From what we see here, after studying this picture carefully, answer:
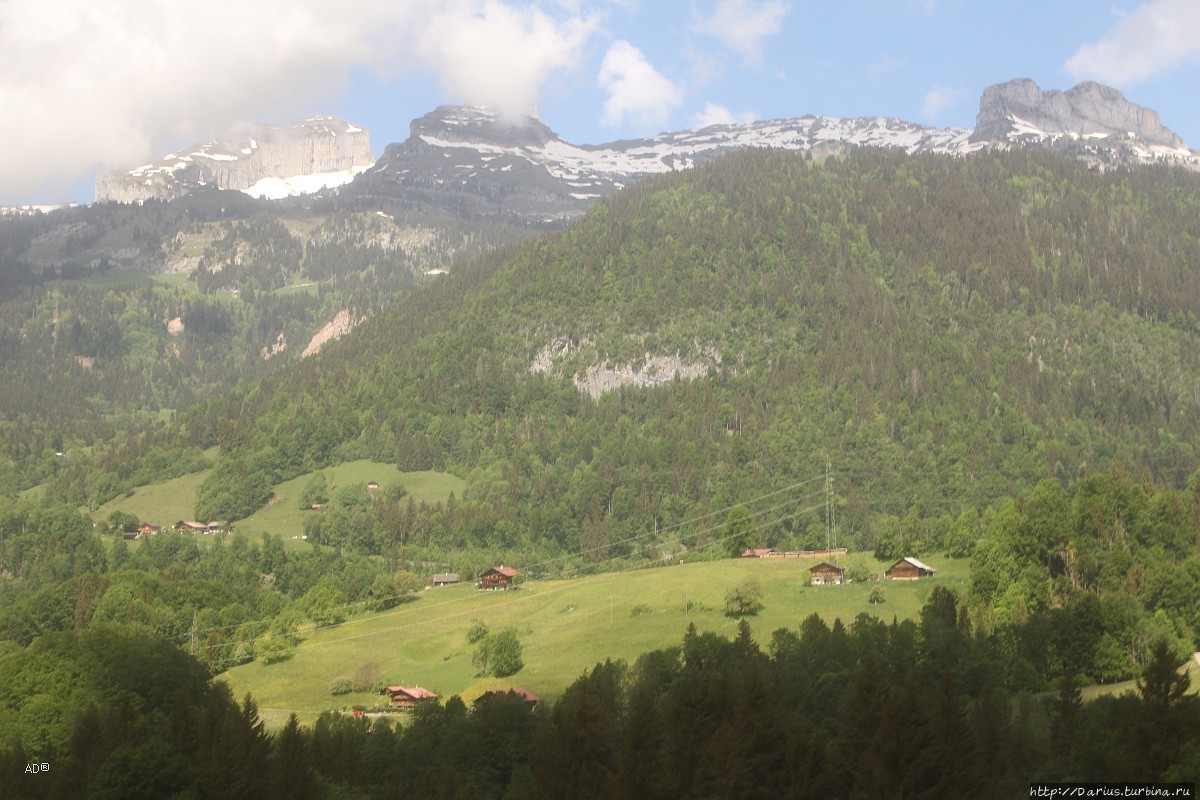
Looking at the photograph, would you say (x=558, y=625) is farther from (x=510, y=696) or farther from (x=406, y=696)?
(x=510, y=696)

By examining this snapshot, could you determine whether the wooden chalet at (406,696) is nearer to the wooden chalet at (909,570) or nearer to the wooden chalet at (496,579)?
the wooden chalet at (909,570)

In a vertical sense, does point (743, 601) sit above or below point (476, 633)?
above

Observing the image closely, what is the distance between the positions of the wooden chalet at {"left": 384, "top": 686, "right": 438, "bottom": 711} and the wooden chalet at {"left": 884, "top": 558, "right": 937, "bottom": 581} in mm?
56270

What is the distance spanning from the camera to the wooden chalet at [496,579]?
18916 centimetres

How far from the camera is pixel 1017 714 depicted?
3317 inches

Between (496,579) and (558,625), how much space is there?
128 feet

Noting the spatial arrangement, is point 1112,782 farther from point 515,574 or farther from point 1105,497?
point 515,574

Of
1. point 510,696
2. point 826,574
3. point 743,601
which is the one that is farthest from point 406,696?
point 826,574

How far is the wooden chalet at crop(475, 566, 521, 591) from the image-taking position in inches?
7447

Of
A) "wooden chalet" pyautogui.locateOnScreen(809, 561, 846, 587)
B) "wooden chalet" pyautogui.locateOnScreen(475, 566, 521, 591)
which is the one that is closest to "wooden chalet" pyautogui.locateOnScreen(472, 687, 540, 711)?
"wooden chalet" pyautogui.locateOnScreen(809, 561, 846, 587)

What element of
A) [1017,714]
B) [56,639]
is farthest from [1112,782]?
[56,639]

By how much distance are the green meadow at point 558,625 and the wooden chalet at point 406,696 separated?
2144 millimetres

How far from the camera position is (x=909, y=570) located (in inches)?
5856

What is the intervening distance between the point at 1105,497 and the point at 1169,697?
254 ft
